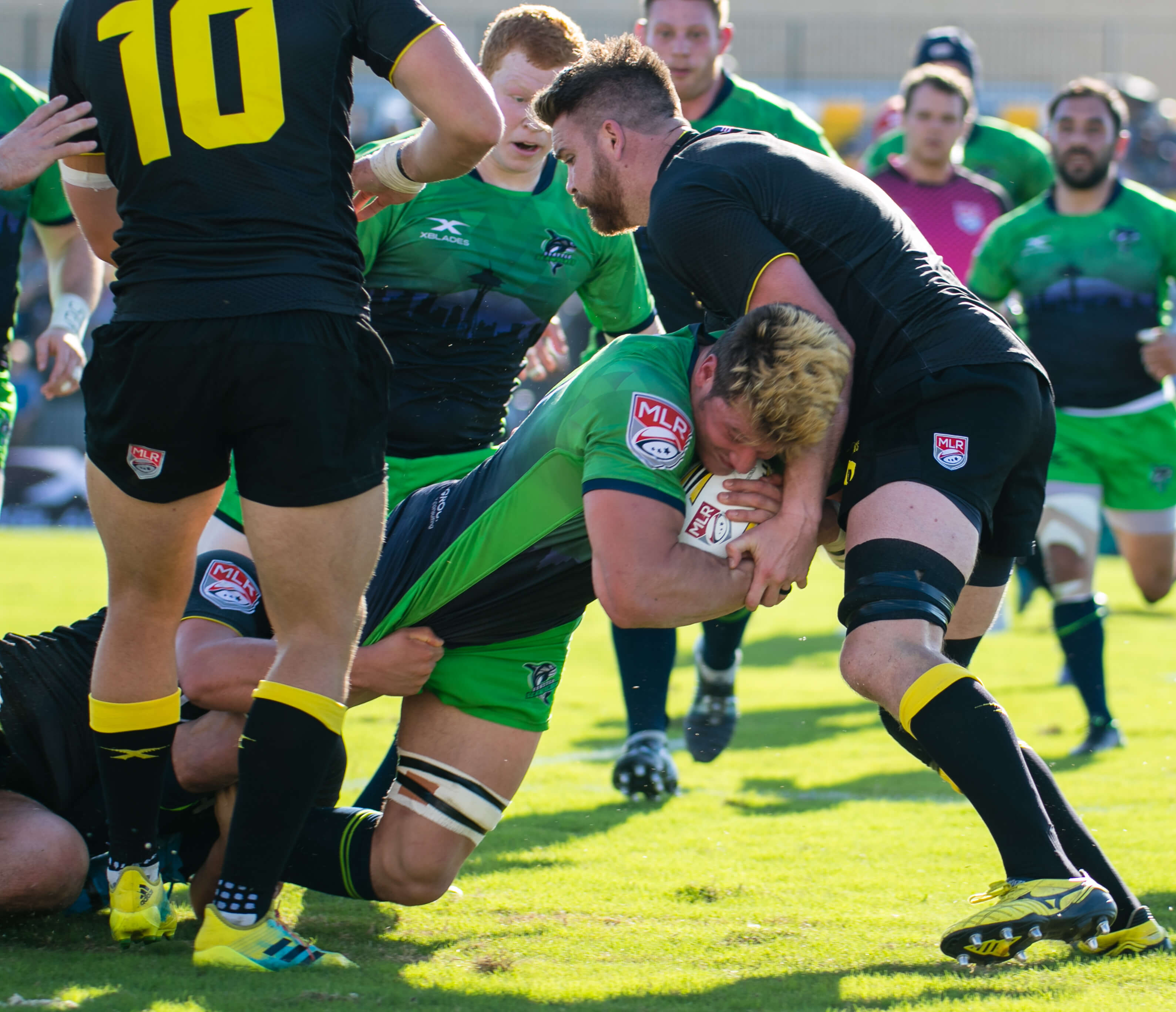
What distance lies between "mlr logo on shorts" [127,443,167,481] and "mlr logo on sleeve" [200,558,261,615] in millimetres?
784

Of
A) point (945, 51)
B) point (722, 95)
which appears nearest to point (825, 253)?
point (722, 95)

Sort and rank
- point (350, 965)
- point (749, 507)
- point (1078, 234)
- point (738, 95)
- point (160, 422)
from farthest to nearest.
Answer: point (1078, 234) → point (738, 95) → point (749, 507) → point (350, 965) → point (160, 422)

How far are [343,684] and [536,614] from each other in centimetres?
62

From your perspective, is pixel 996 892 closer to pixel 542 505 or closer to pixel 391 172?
pixel 542 505

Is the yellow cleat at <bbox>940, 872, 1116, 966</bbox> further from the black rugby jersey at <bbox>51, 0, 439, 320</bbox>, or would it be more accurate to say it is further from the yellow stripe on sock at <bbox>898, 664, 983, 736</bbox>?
the black rugby jersey at <bbox>51, 0, 439, 320</bbox>

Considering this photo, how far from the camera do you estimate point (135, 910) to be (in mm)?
3078

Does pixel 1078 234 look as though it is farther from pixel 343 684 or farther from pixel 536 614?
pixel 343 684

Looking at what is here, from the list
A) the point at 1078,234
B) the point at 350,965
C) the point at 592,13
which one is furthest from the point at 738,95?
the point at 592,13

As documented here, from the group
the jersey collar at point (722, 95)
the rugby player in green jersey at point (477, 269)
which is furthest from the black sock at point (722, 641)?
the jersey collar at point (722, 95)

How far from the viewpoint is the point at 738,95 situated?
227 inches

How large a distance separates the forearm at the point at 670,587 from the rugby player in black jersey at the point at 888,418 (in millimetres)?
56

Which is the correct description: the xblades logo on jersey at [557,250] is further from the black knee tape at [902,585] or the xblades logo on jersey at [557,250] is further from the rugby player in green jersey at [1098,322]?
the rugby player in green jersey at [1098,322]

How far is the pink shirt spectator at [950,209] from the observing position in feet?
25.3

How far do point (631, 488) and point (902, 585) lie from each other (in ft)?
2.05
